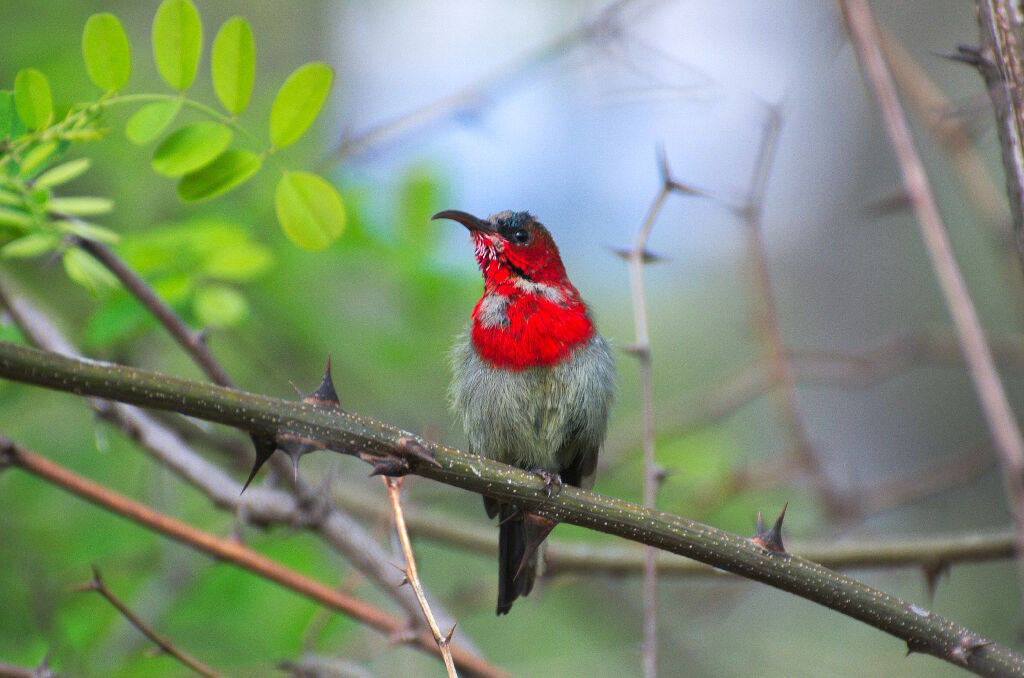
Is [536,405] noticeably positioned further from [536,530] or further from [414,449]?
[414,449]

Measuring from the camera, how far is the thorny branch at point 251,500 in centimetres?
349

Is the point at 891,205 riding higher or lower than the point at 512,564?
higher

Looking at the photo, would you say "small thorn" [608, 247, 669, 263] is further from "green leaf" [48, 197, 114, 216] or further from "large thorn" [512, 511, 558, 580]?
"green leaf" [48, 197, 114, 216]

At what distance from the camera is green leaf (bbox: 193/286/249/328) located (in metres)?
3.63

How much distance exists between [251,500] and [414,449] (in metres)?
1.89

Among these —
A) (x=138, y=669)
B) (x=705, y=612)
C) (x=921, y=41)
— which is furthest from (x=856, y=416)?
(x=138, y=669)

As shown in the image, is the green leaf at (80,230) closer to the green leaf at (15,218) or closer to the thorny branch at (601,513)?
the green leaf at (15,218)

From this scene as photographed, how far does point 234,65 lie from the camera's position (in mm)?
2699

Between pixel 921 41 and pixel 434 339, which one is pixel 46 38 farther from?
pixel 921 41

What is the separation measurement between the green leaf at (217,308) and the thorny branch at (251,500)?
48 centimetres

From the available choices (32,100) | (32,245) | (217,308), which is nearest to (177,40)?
(32,100)

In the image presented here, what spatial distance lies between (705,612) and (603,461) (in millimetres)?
1131

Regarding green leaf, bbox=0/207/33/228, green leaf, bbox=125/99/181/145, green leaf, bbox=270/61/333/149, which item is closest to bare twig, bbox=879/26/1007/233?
green leaf, bbox=270/61/333/149

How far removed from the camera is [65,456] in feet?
15.4
